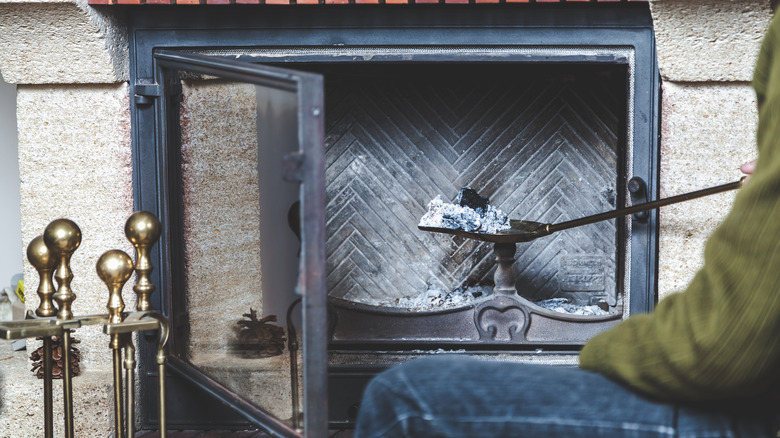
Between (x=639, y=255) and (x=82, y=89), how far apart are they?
1.29 m

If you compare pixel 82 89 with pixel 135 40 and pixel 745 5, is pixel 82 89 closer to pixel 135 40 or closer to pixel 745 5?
pixel 135 40

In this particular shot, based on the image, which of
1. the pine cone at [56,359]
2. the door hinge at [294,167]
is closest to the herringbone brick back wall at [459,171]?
the pine cone at [56,359]

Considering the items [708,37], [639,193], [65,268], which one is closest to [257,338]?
[65,268]

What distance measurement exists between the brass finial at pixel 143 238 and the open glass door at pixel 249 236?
17cm

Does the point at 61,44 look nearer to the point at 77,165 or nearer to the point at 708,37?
the point at 77,165

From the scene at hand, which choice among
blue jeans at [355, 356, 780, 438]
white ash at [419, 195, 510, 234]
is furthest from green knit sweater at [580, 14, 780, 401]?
white ash at [419, 195, 510, 234]

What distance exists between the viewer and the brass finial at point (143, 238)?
1.37 metres

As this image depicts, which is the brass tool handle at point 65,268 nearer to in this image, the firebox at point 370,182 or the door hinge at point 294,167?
the firebox at point 370,182

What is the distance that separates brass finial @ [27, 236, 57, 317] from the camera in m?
1.36

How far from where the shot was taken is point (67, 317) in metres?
1.37

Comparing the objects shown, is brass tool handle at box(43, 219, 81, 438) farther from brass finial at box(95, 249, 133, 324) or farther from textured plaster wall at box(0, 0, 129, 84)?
textured plaster wall at box(0, 0, 129, 84)

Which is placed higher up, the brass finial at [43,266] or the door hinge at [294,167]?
the door hinge at [294,167]

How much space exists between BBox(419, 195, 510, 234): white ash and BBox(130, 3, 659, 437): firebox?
0.33 ft

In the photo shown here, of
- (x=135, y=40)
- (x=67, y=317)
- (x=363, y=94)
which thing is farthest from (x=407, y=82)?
(x=67, y=317)
